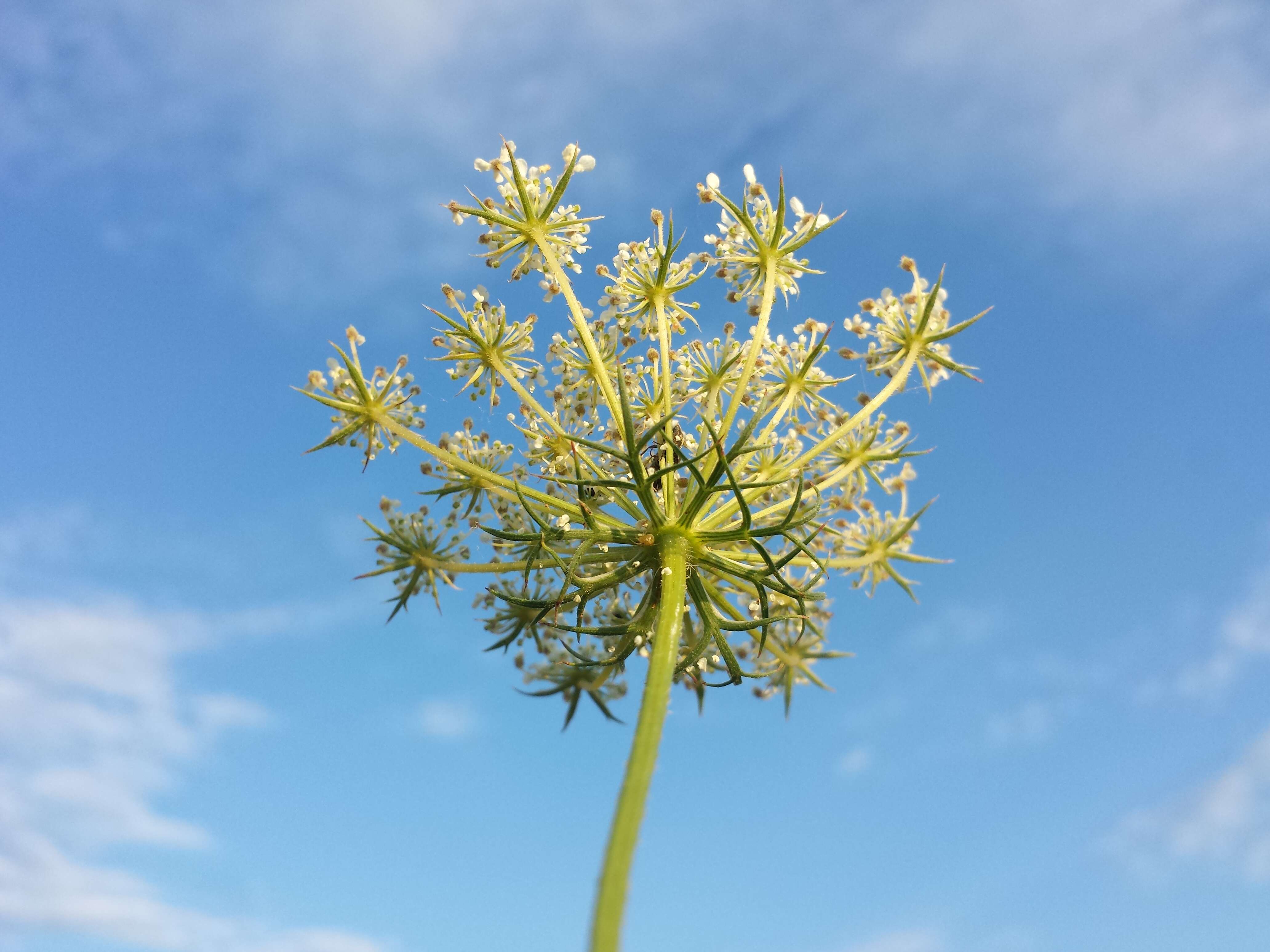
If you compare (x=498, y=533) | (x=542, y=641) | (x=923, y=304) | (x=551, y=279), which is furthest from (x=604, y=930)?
(x=923, y=304)

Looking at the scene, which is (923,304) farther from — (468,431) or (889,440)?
(468,431)

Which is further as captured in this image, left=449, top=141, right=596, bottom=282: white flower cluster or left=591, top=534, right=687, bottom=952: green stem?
left=449, top=141, right=596, bottom=282: white flower cluster

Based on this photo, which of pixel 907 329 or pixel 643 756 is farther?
pixel 907 329

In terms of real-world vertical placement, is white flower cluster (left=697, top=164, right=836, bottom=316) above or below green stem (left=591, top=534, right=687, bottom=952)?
above

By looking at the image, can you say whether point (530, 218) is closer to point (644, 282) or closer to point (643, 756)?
point (644, 282)

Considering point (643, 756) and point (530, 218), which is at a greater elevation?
point (530, 218)

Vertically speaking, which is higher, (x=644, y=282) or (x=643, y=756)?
(x=644, y=282)

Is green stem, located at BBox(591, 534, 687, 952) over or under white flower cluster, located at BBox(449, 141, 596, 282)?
under

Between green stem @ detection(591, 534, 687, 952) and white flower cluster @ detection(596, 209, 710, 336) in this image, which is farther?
white flower cluster @ detection(596, 209, 710, 336)
